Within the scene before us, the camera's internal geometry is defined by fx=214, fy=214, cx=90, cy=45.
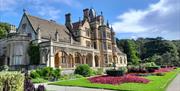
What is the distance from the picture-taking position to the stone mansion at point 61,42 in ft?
116

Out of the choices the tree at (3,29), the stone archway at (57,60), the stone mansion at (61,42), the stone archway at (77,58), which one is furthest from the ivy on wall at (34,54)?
the tree at (3,29)

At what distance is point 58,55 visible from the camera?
124 feet

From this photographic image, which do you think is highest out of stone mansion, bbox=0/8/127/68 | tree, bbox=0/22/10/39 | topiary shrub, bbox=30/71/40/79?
tree, bbox=0/22/10/39

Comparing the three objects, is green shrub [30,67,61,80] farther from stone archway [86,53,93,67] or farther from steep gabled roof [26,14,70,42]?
stone archway [86,53,93,67]

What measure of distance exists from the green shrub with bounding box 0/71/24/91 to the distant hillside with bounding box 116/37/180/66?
69.1 metres

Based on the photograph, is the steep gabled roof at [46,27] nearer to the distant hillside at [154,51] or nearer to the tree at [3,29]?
the tree at [3,29]

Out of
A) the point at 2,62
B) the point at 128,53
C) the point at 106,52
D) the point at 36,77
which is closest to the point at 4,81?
the point at 36,77

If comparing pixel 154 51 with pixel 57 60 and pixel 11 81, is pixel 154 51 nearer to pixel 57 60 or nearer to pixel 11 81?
pixel 57 60

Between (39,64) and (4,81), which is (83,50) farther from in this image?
(4,81)

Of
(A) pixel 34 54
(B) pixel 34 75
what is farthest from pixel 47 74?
(A) pixel 34 54

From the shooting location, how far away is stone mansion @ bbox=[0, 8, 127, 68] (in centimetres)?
3534

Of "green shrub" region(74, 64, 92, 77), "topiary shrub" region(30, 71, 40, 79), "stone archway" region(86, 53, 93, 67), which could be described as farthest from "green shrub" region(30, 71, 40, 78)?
"stone archway" region(86, 53, 93, 67)

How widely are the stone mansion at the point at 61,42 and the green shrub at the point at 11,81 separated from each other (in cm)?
2346

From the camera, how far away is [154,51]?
96.9 m
